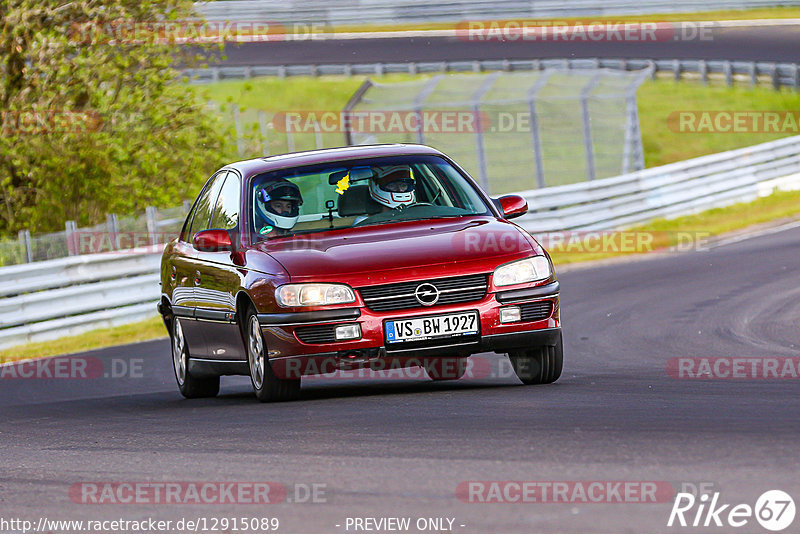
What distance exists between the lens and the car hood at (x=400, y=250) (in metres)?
8.25

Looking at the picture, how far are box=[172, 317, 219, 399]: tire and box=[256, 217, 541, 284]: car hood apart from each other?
180 cm

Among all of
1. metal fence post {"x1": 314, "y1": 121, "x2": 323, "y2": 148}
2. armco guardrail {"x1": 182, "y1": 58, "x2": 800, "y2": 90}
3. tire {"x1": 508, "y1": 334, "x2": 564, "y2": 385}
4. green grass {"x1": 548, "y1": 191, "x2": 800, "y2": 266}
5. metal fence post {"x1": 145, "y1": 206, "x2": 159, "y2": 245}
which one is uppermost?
tire {"x1": 508, "y1": 334, "x2": 564, "y2": 385}

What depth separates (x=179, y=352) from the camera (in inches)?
418

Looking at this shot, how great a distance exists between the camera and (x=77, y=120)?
20.8 m

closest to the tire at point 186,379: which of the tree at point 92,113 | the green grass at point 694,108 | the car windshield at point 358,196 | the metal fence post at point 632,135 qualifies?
the car windshield at point 358,196

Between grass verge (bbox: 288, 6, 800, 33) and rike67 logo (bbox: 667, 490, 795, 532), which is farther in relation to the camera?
grass verge (bbox: 288, 6, 800, 33)

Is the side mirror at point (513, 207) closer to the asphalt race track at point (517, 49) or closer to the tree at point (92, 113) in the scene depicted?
the tree at point (92, 113)

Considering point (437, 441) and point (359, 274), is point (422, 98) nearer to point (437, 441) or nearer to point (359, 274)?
point (359, 274)

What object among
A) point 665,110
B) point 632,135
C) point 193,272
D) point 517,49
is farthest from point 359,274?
point 517,49

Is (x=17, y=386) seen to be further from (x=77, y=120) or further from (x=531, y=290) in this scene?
(x=77, y=120)

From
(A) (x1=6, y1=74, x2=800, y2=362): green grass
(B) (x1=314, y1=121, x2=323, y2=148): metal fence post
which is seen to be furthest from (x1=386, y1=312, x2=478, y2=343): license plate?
(B) (x1=314, y1=121, x2=323, y2=148): metal fence post

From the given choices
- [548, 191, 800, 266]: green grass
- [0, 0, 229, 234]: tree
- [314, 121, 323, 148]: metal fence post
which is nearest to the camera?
[0, 0, 229, 234]: tree

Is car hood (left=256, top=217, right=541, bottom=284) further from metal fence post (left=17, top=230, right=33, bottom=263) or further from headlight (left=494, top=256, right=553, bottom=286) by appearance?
metal fence post (left=17, top=230, right=33, bottom=263)

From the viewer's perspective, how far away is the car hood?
8250mm
